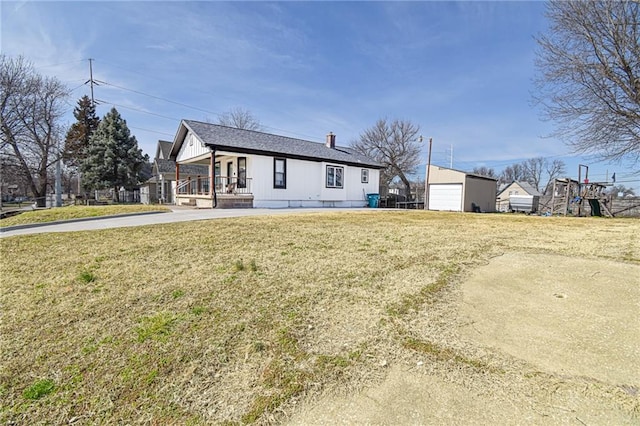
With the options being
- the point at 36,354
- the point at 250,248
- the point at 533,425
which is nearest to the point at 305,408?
the point at 533,425

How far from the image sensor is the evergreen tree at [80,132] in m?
27.7

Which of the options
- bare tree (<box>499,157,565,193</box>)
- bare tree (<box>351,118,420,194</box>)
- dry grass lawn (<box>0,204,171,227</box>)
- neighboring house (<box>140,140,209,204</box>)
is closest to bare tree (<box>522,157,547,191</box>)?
bare tree (<box>499,157,565,193</box>)

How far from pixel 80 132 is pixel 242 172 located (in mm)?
26879

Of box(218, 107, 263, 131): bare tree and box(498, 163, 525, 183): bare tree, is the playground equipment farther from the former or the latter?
box(498, 163, 525, 183): bare tree

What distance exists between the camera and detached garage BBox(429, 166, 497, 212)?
21234 mm

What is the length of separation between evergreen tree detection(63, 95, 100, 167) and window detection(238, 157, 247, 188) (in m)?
20.6

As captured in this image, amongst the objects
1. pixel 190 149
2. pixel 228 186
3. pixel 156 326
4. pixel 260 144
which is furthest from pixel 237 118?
pixel 156 326

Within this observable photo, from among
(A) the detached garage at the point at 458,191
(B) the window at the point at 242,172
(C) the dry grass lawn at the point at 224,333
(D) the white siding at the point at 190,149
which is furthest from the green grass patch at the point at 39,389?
(A) the detached garage at the point at 458,191

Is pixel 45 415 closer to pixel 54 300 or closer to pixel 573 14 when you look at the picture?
pixel 54 300

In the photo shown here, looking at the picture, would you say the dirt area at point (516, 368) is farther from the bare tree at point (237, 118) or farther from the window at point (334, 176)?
the bare tree at point (237, 118)

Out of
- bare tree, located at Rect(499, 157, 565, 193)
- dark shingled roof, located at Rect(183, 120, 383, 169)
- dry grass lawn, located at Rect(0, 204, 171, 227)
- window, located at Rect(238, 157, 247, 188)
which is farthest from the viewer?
bare tree, located at Rect(499, 157, 565, 193)

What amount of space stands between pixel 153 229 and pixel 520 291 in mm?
7003

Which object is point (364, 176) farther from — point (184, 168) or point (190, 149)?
point (184, 168)

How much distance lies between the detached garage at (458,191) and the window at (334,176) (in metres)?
8.67
